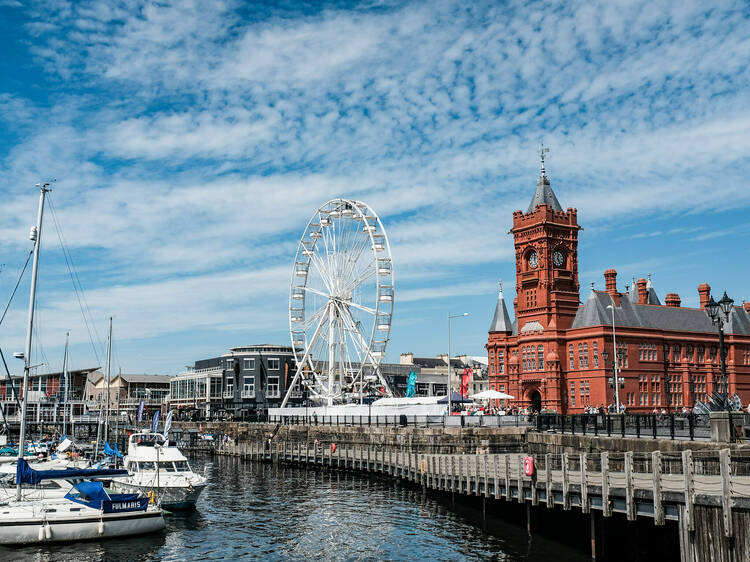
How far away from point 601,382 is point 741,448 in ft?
159

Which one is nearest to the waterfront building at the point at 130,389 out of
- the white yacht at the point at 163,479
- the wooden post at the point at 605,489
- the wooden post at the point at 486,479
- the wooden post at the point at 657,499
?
the white yacht at the point at 163,479

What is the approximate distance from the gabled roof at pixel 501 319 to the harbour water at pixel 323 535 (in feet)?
140

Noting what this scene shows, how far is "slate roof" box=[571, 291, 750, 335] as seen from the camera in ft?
263

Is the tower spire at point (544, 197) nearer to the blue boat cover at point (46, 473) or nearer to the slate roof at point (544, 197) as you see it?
the slate roof at point (544, 197)

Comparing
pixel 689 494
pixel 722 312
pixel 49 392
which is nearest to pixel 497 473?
pixel 722 312

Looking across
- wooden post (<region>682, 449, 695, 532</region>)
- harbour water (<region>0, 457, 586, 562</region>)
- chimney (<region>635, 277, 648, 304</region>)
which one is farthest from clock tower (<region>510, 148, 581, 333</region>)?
wooden post (<region>682, 449, 695, 532</region>)

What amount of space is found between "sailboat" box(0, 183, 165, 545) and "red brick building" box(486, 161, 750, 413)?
5406 centimetres

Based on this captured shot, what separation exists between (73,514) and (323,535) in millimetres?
10742

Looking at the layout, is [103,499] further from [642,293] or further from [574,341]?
[642,293]

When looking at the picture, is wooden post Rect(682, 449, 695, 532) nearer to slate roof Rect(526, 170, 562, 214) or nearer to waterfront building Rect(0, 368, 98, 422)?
slate roof Rect(526, 170, 562, 214)

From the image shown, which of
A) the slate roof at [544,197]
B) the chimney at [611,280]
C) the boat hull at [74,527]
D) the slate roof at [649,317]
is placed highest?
the slate roof at [544,197]

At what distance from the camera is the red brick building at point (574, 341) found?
260ft

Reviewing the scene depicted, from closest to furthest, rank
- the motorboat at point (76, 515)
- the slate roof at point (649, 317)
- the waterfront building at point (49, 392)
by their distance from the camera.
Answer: the motorboat at point (76, 515)
the slate roof at point (649, 317)
the waterfront building at point (49, 392)

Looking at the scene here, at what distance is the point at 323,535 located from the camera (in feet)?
111
